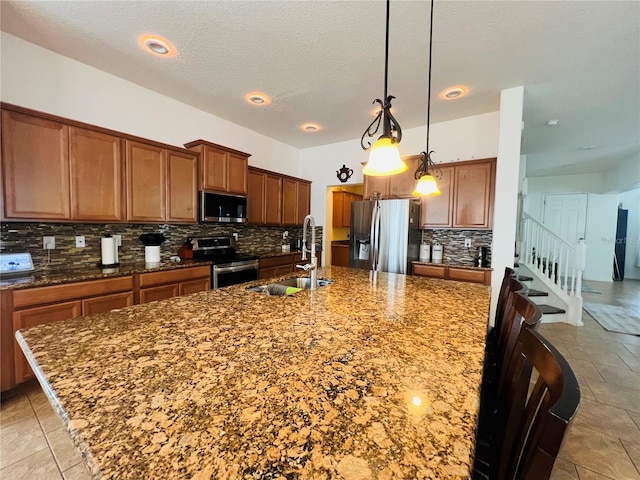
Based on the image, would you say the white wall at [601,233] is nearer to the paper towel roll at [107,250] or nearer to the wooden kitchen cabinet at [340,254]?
the wooden kitchen cabinet at [340,254]

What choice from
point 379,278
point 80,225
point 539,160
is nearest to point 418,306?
point 379,278

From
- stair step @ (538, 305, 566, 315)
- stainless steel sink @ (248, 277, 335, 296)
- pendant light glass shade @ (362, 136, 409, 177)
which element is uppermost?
pendant light glass shade @ (362, 136, 409, 177)

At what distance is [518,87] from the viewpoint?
112 inches

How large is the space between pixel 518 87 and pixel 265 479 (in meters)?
3.82

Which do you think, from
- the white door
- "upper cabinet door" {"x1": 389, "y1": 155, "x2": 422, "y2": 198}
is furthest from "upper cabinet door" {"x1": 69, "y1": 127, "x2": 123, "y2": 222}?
the white door

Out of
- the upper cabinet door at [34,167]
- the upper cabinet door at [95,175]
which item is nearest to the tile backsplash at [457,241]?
the upper cabinet door at [95,175]

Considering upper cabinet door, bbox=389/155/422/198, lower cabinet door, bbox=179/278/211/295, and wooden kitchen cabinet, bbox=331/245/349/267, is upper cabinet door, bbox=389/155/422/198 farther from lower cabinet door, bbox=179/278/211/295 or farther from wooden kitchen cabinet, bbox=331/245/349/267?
lower cabinet door, bbox=179/278/211/295

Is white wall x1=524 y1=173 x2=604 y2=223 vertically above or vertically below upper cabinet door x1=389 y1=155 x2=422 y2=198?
above

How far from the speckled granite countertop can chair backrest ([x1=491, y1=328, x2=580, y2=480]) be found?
10 cm

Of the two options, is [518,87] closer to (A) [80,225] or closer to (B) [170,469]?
(B) [170,469]

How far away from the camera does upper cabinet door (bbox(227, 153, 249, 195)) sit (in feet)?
11.7

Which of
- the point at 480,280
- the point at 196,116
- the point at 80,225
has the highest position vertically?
the point at 196,116

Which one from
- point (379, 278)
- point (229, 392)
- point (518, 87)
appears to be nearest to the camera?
point (229, 392)

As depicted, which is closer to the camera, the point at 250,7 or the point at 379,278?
the point at 250,7
